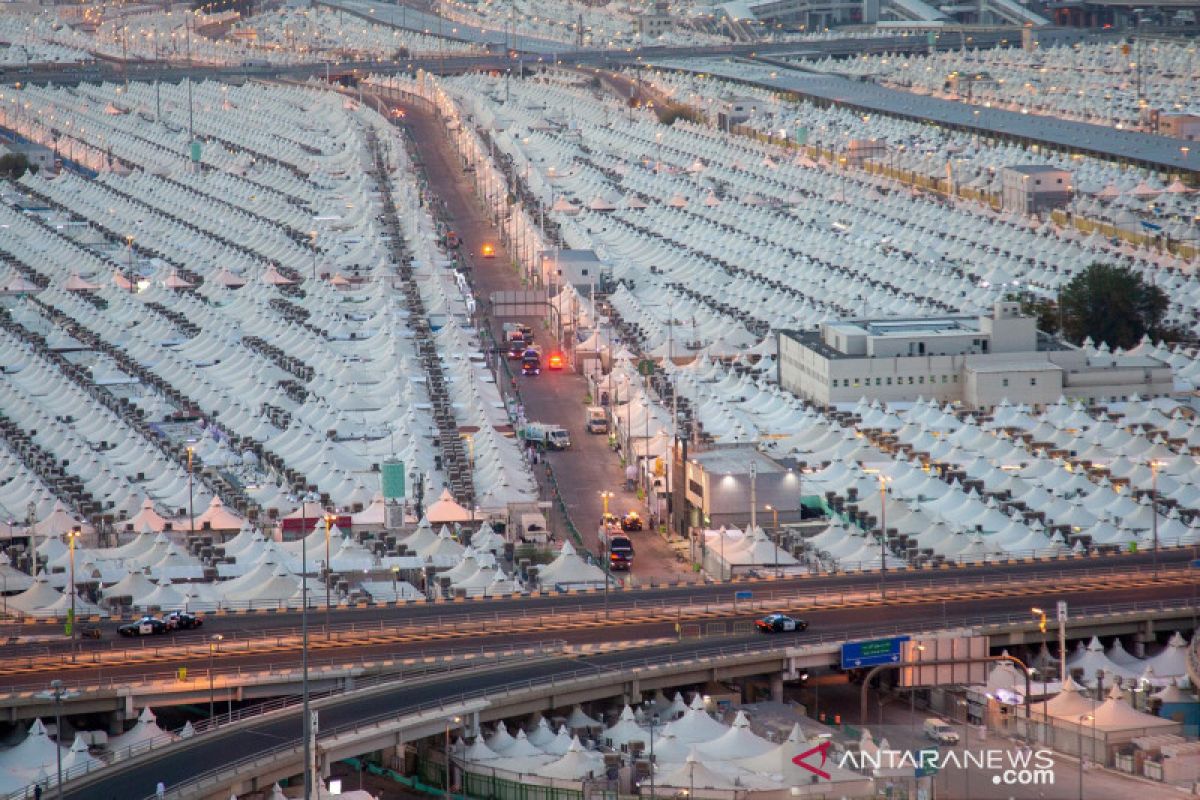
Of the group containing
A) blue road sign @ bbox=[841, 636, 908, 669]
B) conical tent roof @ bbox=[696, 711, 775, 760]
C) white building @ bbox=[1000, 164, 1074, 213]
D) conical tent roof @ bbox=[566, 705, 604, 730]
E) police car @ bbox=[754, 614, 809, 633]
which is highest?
white building @ bbox=[1000, 164, 1074, 213]

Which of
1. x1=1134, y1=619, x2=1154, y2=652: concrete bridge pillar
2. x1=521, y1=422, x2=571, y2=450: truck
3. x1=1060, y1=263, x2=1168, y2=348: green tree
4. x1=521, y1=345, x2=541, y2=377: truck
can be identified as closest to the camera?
x1=1134, y1=619, x2=1154, y2=652: concrete bridge pillar

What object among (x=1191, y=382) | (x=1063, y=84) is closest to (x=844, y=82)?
(x=1063, y=84)

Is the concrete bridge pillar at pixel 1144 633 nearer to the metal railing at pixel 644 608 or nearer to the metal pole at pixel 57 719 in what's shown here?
the metal railing at pixel 644 608

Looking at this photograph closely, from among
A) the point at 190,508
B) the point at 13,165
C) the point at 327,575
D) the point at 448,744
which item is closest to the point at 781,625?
the point at 448,744

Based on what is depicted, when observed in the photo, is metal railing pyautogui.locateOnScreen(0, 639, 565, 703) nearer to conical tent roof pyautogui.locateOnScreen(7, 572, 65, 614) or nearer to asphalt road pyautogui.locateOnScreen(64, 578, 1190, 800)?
asphalt road pyautogui.locateOnScreen(64, 578, 1190, 800)

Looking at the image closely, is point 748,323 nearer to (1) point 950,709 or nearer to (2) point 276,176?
(1) point 950,709

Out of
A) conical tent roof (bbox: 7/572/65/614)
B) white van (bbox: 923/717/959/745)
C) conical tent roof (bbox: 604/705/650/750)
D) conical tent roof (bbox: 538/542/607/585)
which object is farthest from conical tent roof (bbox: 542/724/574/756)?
conical tent roof (bbox: 7/572/65/614)
